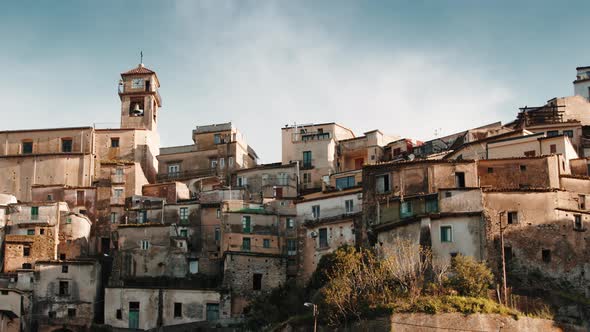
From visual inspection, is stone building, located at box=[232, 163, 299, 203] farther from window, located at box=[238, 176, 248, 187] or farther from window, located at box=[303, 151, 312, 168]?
window, located at box=[303, 151, 312, 168]

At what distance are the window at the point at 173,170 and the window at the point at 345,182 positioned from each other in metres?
18.4

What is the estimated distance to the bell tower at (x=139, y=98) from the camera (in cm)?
9288

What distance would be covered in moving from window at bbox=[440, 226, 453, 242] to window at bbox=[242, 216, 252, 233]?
17.9m

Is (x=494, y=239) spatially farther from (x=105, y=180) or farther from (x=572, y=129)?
(x=105, y=180)

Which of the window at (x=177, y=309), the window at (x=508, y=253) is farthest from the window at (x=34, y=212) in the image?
the window at (x=508, y=253)

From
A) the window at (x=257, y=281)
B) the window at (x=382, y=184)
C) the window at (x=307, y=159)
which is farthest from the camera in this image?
the window at (x=307, y=159)

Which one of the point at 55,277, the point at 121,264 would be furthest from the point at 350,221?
the point at 55,277

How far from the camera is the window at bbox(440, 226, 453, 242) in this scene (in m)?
58.4

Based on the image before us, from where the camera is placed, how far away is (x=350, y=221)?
66.8m

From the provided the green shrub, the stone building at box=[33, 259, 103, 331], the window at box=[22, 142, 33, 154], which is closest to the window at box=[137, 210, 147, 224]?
the stone building at box=[33, 259, 103, 331]

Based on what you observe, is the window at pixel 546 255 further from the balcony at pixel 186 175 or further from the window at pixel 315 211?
the balcony at pixel 186 175

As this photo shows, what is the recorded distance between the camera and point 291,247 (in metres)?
71.9

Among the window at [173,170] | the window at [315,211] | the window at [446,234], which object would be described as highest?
the window at [173,170]

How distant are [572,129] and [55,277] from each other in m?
41.6
